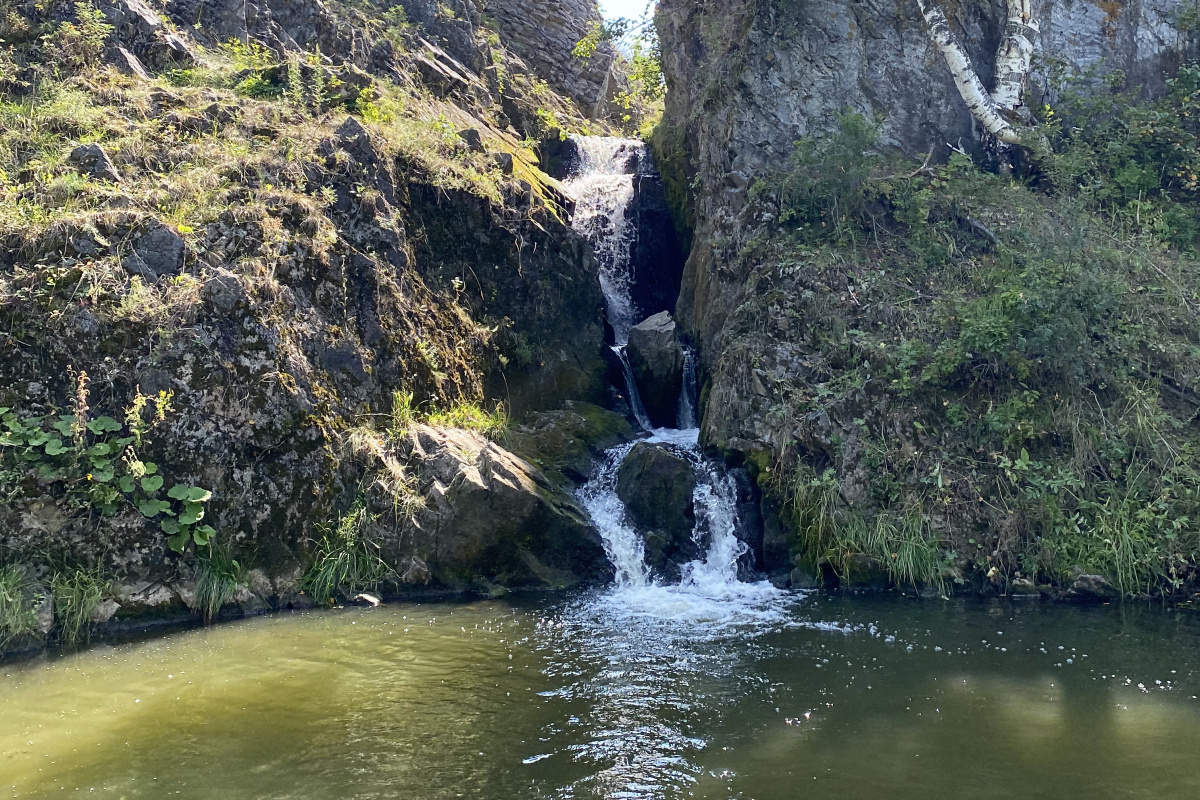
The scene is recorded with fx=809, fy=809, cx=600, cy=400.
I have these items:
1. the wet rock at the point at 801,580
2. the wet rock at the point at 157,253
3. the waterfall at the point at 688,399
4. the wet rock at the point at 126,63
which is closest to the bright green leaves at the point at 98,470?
the wet rock at the point at 157,253

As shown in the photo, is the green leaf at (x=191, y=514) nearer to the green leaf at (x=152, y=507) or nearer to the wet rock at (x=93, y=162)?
the green leaf at (x=152, y=507)

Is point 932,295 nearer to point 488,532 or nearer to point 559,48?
point 488,532

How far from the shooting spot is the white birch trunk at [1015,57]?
14.0m

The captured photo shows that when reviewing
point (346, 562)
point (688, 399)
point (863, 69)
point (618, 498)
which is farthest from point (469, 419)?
point (863, 69)

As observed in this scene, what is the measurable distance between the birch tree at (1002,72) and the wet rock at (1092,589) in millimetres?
7831

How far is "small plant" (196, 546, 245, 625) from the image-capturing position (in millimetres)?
8336

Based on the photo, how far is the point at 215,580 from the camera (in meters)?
8.48

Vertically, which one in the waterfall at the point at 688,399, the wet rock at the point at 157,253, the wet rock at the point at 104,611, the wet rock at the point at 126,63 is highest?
the wet rock at the point at 126,63

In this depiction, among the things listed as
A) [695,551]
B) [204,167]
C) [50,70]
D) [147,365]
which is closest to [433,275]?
[204,167]

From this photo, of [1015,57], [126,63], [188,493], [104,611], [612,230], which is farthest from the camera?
[612,230]

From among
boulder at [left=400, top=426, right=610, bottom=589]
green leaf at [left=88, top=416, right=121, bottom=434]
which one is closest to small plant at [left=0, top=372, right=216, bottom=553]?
green leaf at [left=88, top=416, right=121, bottom=434]

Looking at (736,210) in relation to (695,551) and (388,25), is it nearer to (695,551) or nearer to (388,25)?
(695,551)

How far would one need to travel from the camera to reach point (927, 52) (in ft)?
47.8

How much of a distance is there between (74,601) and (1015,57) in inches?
623
